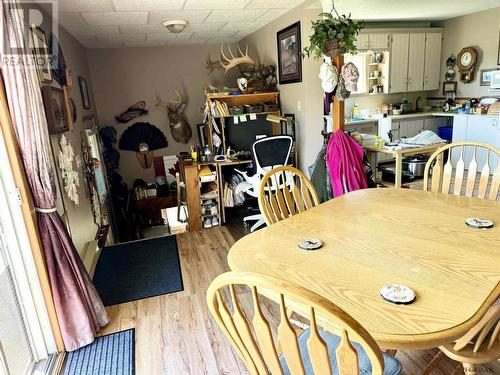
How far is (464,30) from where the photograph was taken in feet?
18.7

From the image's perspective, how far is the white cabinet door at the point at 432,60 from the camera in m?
6.03

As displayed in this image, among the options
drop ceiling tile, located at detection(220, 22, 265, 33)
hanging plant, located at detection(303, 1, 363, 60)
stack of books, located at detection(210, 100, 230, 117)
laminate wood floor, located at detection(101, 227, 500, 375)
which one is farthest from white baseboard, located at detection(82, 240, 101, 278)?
drop ceiling tile, located at detection(220, 22, 265, 33)

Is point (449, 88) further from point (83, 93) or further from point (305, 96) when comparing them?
point (83, 93)

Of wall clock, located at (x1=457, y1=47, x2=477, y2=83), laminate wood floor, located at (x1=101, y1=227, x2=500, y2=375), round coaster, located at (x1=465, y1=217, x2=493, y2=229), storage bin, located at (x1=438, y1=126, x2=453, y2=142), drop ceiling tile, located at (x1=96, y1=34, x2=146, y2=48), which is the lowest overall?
laminate wood floor, located at (x1=101, y1=227, x2=500, y2=375)

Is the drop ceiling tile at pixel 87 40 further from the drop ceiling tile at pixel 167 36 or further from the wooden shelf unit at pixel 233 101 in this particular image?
the wooden shelf unit at pixel 233 101

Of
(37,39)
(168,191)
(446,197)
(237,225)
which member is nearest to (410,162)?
(237,225)

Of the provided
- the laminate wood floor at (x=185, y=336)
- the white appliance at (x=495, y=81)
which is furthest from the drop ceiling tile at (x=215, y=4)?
the white appliance at (x=495, y=81)

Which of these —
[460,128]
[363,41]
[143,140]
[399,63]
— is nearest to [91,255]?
[143,140]

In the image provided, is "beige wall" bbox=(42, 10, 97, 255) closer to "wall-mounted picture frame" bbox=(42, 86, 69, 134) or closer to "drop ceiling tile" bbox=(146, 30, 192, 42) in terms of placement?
"wall-mounted picture frame" bbox=(42, 86, 69, 134)

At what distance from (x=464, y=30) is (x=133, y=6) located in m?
5.33

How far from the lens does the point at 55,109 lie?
259cm

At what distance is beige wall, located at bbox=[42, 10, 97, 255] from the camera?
8.82 ft

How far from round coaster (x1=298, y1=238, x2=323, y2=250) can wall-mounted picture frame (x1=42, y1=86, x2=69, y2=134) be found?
189 cm

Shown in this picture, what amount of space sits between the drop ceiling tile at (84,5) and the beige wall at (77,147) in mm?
200
